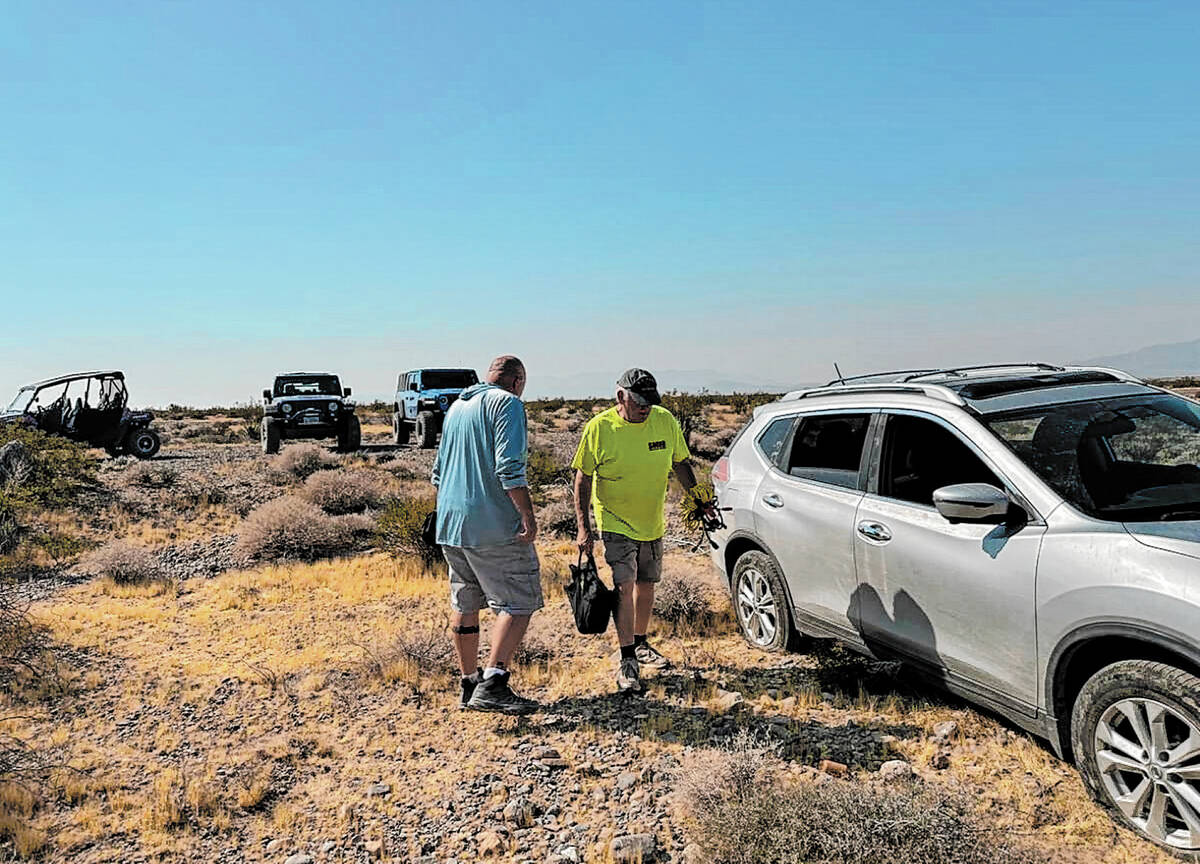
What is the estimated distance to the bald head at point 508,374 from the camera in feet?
14.9

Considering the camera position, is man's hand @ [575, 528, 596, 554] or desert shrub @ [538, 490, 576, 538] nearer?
man's hand @ [575, 528, 596, 554]

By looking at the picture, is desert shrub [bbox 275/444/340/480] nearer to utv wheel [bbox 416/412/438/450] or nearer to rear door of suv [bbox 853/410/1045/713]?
utv wheel [bbox 416/412/438/450]

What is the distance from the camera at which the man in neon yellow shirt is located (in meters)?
4.80

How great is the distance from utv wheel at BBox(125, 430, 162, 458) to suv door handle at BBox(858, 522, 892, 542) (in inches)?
826

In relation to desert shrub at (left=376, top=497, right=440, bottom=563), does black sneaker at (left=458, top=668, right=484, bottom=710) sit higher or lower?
lower

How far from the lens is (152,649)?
6.48m

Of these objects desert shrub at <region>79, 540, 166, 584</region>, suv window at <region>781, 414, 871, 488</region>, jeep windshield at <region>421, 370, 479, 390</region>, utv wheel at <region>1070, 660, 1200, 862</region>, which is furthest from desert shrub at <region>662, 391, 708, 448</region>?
utv wheel at <region>1070, 660, 1200, 862</region>

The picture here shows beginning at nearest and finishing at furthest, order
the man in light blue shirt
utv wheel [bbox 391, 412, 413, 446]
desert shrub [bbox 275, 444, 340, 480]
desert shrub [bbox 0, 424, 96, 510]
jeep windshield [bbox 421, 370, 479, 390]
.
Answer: the man in light blue shirt
desert shrub [bbox 0, 424, 96, 510]
desert shrub [bbox 275, 444, 340, 480]
jeep windshield [bbox 421, 370, 479, 390]
utv wheel [bbox 391, 412, 413, 446]

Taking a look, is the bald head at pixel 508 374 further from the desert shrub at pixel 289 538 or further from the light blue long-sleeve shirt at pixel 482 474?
the desert shrub at pixel 289 538

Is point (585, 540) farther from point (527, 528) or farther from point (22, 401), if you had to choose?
point (22, 401)

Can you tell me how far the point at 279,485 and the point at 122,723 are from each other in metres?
11.3

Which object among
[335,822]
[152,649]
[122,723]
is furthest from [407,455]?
[335,822]

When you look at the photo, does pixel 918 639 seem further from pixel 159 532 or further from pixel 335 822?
pixel 159 532

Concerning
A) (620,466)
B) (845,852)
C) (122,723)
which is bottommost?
(122,723)
